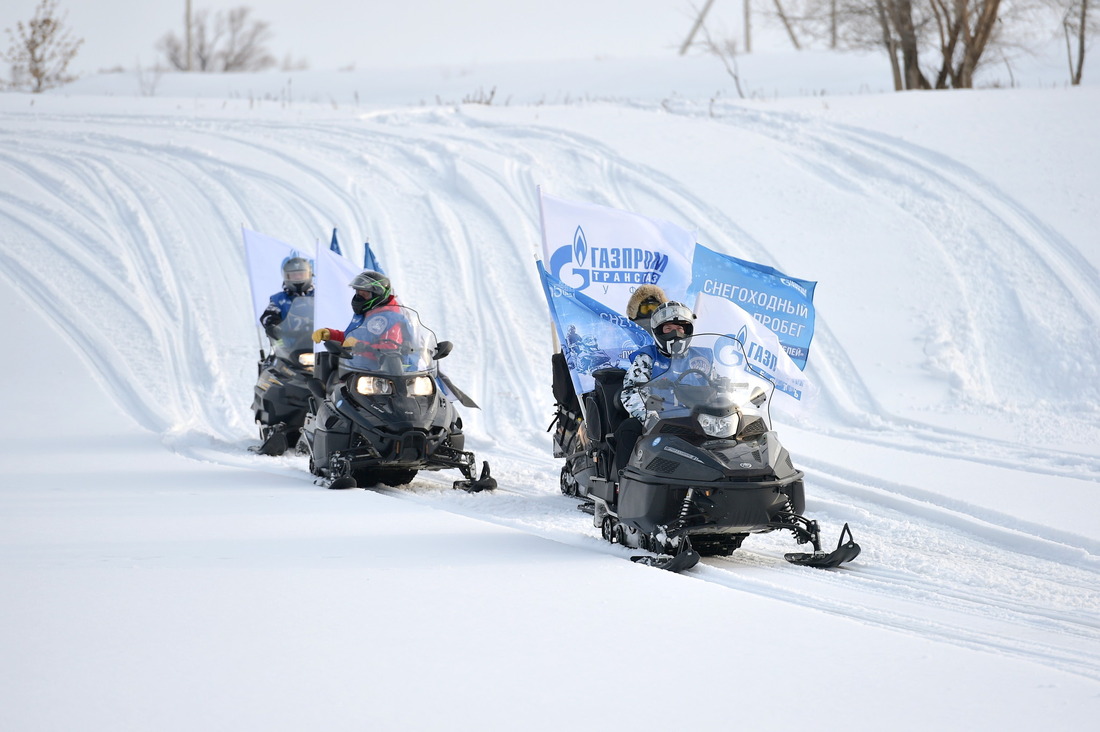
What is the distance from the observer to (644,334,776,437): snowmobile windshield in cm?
685

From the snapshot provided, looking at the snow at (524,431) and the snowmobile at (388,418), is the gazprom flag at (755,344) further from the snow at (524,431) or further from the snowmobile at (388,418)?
the snowmobile at (388,418)

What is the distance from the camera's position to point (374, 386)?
9719mm

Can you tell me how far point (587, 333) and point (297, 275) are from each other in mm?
5156

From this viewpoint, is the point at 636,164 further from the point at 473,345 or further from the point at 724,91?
the point at 724,91

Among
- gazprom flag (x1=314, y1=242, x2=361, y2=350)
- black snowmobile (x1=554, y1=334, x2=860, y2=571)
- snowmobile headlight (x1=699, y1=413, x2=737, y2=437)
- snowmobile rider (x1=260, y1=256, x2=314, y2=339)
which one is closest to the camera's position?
black snowmobile (x1=554, y1=334, x2=860, y2=571)

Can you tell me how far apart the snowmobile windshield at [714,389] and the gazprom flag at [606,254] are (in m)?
2.62

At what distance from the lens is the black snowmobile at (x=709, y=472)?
666cm

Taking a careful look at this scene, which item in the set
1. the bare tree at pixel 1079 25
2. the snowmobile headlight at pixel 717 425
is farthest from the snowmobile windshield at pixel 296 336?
the bare tree at pixel 1079 25

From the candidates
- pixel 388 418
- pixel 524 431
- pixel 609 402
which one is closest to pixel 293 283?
pixel 524 431

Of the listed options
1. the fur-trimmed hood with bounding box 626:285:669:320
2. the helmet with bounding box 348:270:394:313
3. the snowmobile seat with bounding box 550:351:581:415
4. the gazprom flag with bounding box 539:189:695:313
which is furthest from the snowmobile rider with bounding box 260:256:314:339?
the fur-trimmed hood with bounding box 626:285:669:320

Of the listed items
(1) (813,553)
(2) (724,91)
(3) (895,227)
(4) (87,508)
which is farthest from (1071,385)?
(2) (724,91)

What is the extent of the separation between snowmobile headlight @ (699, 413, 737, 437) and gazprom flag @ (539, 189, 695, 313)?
2.90 metres

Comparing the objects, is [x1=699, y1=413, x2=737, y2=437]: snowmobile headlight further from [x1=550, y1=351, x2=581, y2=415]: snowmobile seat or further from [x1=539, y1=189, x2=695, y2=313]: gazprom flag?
[x1=539, y1=189, x2=695, y2=313]: gazprom flag

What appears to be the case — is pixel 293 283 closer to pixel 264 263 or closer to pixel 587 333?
pixel 264 263
